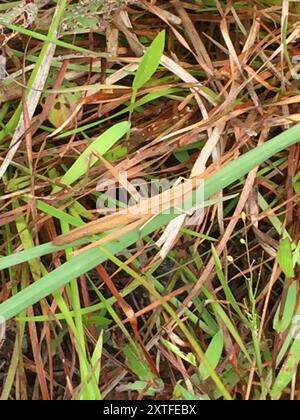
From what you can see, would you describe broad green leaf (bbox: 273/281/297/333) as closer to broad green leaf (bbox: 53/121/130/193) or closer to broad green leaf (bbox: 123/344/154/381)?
broad green leaf (bbox: 123/344/154/381)

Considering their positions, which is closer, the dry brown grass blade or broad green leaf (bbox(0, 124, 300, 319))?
broad green leaf (bbox(0, 124, 300, 319))

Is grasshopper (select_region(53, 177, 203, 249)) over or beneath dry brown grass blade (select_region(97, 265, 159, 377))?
over

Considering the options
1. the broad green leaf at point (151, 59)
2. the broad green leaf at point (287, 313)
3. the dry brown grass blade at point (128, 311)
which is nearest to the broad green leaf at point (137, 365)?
the dry brown grass blade at point (128, 311)

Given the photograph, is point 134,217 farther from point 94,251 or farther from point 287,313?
point 287,313

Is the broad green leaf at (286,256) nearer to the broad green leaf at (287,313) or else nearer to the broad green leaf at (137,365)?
the broad green leaf at (287,313)

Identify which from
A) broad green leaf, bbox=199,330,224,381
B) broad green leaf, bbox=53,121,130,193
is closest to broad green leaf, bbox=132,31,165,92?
broad green leaf, bbox=53,121,130,193

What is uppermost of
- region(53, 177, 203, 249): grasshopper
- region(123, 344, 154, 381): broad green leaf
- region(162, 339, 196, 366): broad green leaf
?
region(53, 177, 203, 249): grasshopper

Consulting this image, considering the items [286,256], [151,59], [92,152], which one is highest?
[151,59]

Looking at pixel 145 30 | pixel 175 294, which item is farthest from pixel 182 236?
pixel 145 30

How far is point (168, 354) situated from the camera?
2.76 ft

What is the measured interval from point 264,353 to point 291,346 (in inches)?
2.1

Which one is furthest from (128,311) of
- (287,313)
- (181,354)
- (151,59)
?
(151,59)
